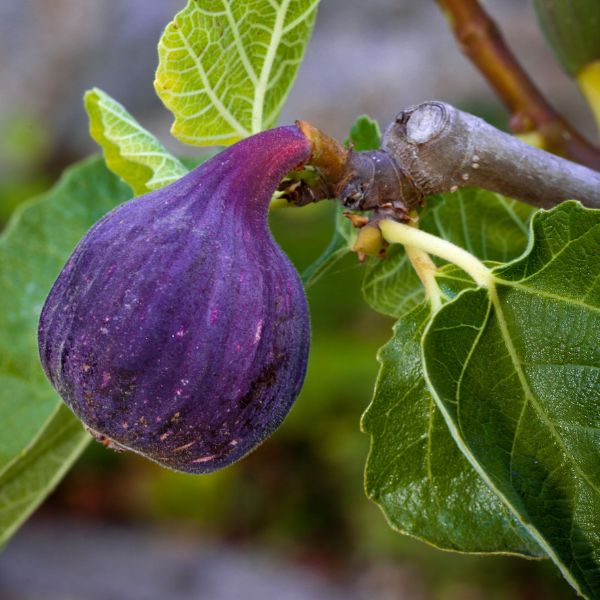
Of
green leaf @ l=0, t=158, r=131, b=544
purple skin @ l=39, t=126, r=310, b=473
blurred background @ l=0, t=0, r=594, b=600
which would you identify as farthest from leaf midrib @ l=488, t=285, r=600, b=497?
blurred background @ l=0, t=0, r=594, b=600

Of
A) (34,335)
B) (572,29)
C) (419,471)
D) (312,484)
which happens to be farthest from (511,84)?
(312,484)

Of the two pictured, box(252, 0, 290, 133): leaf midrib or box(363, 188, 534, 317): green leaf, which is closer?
box(252, 0, 290, 133): leaf midrib

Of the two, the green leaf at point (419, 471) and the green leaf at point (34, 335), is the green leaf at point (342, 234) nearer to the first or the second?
the green leaf at point (419, 471)

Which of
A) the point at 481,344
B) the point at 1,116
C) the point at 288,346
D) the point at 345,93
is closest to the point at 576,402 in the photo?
the point at 481,344

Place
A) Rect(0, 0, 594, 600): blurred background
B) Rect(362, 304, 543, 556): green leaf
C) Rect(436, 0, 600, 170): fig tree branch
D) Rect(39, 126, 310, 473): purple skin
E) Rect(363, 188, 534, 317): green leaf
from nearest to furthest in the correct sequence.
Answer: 1. Rect(39, 126, 310, 473): purple skin
2. Rect(362, 304, 543, 556): green leaf
3. Rect(363, 188, 534, 317): green leaf
4. Rect(436, 0, 600, 170): fig tree branch
5. Rect(0, 0, 594, 600): blurred background

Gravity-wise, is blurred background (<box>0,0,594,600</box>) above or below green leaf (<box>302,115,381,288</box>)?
below

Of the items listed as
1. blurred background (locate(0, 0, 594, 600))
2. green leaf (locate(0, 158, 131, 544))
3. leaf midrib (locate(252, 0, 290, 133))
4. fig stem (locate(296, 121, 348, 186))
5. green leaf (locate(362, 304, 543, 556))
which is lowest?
blurred background (locate(0, 0, 594, 600))

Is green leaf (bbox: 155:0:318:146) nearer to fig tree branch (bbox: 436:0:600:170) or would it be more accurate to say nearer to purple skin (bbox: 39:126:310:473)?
purple skin (bbox: 39:126:310:473)
